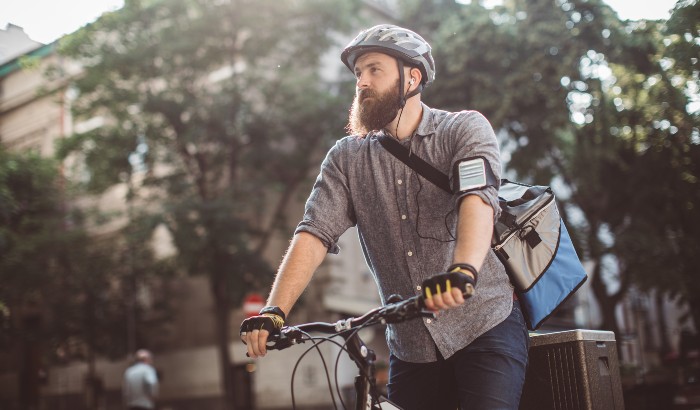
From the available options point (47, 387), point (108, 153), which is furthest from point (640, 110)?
point (47, 387)

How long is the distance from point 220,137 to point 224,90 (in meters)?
1.11

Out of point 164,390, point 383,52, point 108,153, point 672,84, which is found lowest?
point 164,390

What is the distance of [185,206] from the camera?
1633cm

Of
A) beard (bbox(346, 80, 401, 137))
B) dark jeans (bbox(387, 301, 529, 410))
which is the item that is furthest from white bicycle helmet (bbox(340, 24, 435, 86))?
dark jeans (bbox(387, 301, 529, 410))

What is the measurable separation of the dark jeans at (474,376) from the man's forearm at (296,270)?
1.50 feet

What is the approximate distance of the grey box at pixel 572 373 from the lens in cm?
307

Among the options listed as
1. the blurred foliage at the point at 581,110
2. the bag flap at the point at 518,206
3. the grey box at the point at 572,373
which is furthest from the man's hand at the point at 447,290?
the blurred foliage at the point at 581,110

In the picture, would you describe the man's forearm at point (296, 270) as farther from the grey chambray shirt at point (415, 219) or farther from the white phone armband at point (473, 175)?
the white phone armband at point (473, 175)

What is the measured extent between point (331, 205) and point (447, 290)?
38.9 inches

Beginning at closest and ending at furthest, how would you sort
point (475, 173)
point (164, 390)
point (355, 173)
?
point (475, 173) < point (355, 173) < point (164, 390)

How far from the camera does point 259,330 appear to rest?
93.7 inches

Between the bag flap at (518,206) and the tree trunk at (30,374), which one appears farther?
the tree trunk at (30,374)

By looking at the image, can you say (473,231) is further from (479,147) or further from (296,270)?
(296,270)

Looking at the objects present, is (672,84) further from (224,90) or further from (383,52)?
(224,90)
